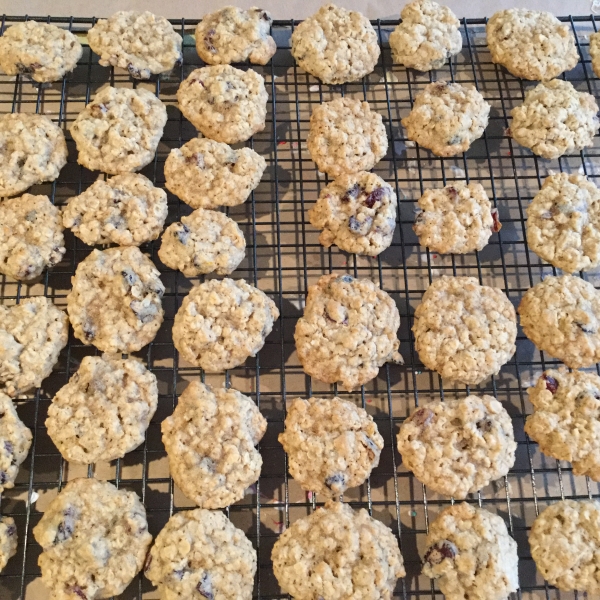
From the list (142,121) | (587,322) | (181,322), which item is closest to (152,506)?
(181,322)

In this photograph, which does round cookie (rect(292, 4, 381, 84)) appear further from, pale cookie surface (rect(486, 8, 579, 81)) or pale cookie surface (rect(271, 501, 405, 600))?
pale cookie surface (rect(271, 501, 405, 600))

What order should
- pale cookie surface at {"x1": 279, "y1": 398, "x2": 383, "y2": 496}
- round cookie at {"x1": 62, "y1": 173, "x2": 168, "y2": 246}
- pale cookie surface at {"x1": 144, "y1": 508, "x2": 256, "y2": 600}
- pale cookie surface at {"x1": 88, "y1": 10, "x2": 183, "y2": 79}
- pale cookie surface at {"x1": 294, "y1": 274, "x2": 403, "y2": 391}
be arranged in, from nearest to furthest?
pale cookie surface at {"x1": 144, "y1": 508, "x2": 256, "y2": 600}
pale cookie surface at {"x1": 279, "y1": 398, "x2": 383, "y2": 496}
pale cookie surface at {"x1": 294, "y1": 274, "x2": 403, "y2": 391}
round cookie at {"x1": 62, "y1": 173, "x2": 168, "y2": 246}
pale cookie surface at {"x1": 88, "y1": 10, "x2": 183, "y2": 79}

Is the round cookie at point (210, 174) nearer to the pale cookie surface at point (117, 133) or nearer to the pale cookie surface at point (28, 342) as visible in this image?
the pale cookie surface at point (117, 133)

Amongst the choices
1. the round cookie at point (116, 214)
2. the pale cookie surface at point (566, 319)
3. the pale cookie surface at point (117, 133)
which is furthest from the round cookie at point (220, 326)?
the pale cookie surface at point (566, 319)

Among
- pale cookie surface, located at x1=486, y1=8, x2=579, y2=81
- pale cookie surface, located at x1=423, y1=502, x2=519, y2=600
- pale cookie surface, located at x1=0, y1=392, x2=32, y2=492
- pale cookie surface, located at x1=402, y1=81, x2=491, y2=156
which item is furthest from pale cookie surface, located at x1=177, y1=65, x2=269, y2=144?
pale cookie surface, located at x1=423, y1=502, x2=519, y2=600

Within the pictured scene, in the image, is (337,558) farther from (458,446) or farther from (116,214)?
(116,214)

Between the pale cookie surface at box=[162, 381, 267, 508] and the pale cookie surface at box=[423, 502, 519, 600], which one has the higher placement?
the pale cookie surface at box=[162, 381, 267, 508]

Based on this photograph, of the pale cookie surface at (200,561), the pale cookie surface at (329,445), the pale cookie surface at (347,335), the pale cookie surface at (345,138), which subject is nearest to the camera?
the pale cookie surface at (200,561)

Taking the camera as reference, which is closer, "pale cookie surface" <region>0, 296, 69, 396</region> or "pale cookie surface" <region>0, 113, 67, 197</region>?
"pale cookie surface" <region>0, 296, 69, 396</region>

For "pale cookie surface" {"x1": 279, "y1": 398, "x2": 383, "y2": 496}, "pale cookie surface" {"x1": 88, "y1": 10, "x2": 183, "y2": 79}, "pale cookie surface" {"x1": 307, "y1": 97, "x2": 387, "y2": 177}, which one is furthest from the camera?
"pale cookie surface" {"x1": 88, "y1": 10, "x2": 183, "y2": 79}
